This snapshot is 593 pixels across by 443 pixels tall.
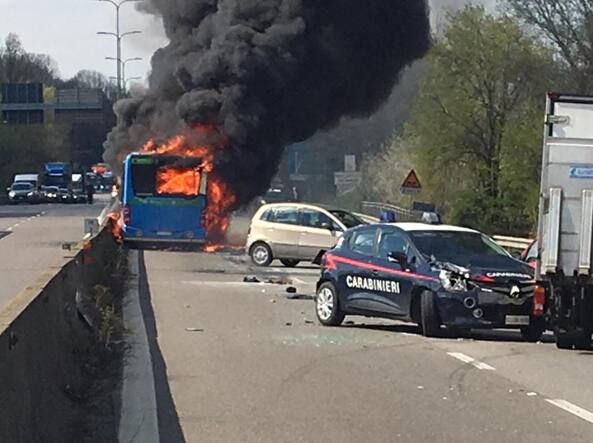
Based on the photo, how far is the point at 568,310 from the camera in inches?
575

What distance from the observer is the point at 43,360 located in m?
8.73

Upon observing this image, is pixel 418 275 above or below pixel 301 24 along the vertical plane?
below

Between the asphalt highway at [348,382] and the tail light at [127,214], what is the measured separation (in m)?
14.3

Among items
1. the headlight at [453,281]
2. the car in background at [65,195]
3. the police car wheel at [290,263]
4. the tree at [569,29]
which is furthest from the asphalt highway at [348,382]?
the car in background at [65,195]

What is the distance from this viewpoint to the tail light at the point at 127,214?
34031 millimetres

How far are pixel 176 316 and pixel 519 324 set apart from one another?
5263 millimetres

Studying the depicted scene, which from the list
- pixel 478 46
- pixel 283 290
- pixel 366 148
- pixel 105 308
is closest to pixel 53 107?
pixel 366 148

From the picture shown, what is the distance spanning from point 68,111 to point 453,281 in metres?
85.9

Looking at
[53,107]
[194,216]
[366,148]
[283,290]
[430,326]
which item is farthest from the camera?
[53,107]

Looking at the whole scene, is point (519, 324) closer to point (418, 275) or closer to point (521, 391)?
point (418, 275)

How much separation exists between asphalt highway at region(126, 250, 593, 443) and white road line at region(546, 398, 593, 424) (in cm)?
1

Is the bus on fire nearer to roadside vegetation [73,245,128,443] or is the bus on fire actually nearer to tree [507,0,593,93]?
roadside vegetation [73,245,128,443]

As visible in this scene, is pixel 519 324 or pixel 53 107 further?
pixel 53 107

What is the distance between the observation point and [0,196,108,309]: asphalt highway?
964 inches
